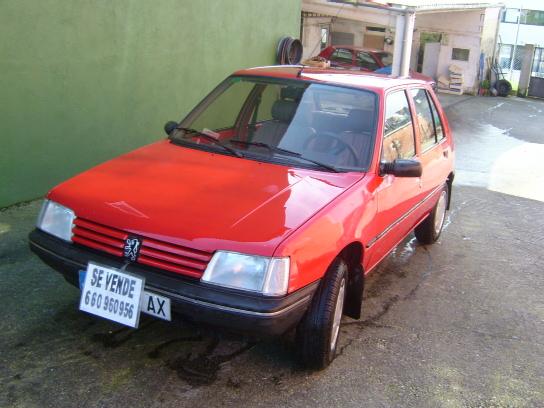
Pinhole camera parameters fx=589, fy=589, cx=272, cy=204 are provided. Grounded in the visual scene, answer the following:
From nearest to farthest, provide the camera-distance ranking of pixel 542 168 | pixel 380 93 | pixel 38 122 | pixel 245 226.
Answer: pixel 245 226, pixel 380 93, pixel 38 122, pixel 542 168

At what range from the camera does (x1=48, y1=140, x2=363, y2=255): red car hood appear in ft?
9.34

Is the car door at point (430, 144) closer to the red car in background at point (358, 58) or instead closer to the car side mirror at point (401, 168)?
the car side mirror at point (401, 168)

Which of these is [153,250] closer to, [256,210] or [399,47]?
[256,210]

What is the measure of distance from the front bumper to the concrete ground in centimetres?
31

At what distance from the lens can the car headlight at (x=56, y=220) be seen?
124 inches

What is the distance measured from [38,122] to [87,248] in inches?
120

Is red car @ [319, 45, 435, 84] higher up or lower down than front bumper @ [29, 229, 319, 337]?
higher up

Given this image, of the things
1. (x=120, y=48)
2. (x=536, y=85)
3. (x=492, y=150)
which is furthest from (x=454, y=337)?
(x=536, y=85)

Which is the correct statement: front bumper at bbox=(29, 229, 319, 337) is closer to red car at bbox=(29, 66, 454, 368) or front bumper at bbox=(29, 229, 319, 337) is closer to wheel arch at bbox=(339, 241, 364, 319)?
red car at bbox=(29, 66, 454, 368)

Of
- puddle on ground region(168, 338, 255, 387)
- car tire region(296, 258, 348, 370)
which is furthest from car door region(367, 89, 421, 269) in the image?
puddle on ground region(168, 338, 255, 387)

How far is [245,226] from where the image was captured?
114 inches

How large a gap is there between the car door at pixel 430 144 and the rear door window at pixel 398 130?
194 millimetres

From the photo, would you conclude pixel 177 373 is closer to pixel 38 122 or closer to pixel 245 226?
pixel 245 226

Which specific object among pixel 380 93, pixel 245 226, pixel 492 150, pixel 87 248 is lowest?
pixel 492 150
